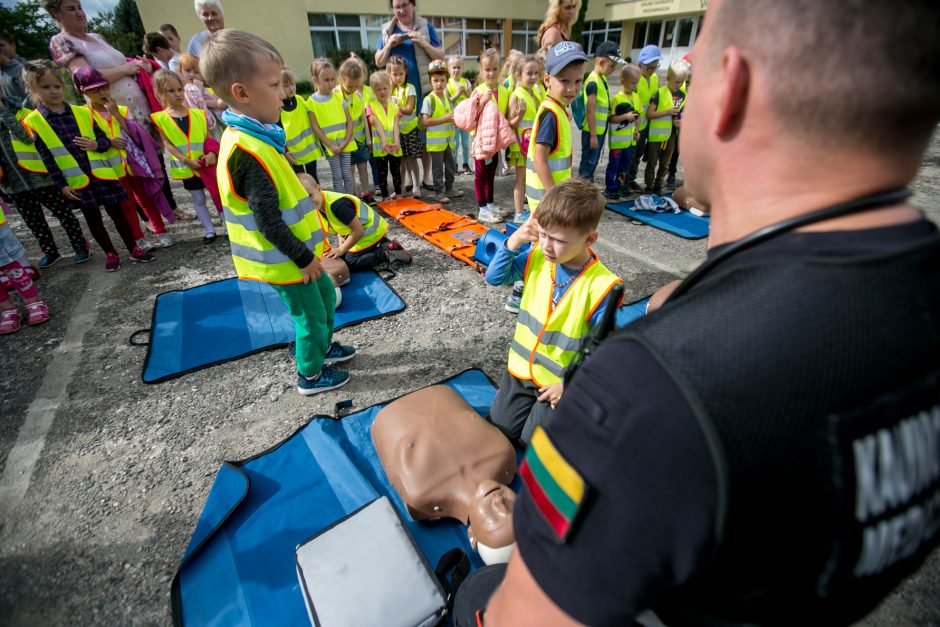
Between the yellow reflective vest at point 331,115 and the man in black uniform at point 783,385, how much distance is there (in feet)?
20.0

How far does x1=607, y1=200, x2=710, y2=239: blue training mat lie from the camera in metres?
5.65

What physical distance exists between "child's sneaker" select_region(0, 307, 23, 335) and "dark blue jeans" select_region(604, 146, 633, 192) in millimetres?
7263

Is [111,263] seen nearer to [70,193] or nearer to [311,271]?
[70,193]

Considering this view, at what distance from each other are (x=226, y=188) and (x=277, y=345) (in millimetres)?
1599

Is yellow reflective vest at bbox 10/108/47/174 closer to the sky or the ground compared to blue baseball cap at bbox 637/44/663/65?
closer to the ground

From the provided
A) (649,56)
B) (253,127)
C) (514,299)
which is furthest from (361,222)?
(649,56)

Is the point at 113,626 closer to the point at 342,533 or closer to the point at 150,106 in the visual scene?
the point at 342,533

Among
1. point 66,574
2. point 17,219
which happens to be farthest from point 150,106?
point 66,574

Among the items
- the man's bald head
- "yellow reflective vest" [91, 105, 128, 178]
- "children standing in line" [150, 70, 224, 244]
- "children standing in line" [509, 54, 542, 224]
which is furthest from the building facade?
the man's bald head

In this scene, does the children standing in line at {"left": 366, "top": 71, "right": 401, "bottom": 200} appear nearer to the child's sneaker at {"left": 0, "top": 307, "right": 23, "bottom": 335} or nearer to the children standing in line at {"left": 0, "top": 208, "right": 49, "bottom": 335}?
the children standing in line at {"left": 0, "top": 208, "right": 49, "bottom": 335}

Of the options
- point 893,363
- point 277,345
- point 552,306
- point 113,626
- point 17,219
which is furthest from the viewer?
point 17,219

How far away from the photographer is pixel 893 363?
0.51m

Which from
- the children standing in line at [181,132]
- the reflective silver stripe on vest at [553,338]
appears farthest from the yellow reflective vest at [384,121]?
the reflective silver stripe on vest at [553,338]

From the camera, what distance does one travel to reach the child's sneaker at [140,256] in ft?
16.5
